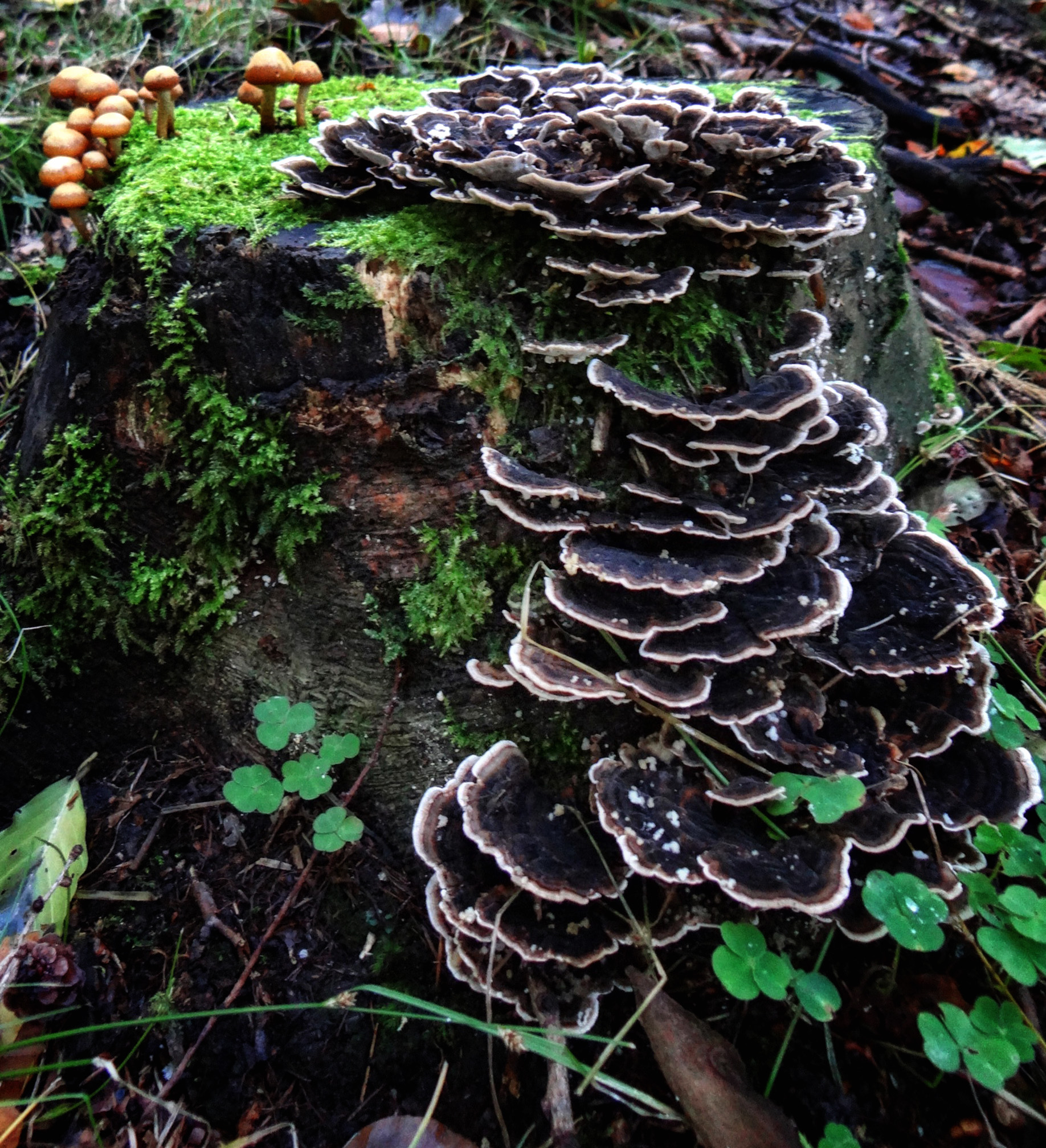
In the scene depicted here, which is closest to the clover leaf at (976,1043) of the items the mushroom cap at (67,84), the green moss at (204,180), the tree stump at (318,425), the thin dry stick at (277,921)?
the tree stump at (318,425)

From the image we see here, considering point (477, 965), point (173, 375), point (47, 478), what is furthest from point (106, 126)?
point (477, 965)

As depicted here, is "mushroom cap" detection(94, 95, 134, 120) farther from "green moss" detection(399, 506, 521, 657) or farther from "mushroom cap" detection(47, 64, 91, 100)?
"green moss" detection(399, 506, 521, 657)

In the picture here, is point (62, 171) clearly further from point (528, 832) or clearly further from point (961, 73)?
point (961, 73)

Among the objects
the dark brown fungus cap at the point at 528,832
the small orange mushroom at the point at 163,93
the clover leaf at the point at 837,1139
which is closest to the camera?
the clover leaf at the point at 837,1139

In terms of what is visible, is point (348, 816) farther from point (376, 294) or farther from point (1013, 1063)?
point (1013, 1063)

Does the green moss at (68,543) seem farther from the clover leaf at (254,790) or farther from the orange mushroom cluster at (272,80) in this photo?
the orange mushroom cluster at (272,80)

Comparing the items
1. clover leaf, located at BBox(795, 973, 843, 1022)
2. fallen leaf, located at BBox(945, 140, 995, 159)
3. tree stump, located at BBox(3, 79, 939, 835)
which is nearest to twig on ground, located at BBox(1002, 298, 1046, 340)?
fallen leaf, located at BBox(945, 140, 995, 159)

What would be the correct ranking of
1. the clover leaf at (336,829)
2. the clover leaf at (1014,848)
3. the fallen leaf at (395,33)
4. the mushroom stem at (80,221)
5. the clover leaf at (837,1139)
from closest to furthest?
the clover leaf at (837,1139)
the clover leaf at (1014,848)
the clover leaf at (336,829)
the mushroom stem at (80,221)
the fallen leaf at (395,33)

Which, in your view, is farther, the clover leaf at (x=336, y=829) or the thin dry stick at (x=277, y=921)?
the clover leaf at (x=336, y=829)

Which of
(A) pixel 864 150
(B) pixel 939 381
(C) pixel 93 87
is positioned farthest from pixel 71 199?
(B) pixel 939 381
